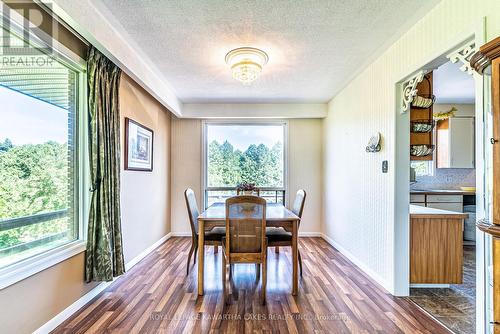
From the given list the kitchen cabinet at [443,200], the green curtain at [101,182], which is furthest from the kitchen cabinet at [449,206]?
the green curtain at [101,182]

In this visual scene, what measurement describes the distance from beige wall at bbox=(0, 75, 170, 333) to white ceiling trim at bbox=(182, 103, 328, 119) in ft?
1.89

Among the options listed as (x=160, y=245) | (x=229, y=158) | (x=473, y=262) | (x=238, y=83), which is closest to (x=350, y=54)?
(x=238, y=83)

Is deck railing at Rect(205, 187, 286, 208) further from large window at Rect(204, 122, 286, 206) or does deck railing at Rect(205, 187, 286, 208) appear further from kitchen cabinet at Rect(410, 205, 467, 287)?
kitchen cabinet at Rect(410, 205, 467, 287)

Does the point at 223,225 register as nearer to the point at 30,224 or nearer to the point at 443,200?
the point at 30,224

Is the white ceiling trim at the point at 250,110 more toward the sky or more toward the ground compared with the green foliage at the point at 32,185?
more toward the sky

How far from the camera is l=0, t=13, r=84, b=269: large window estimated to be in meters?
1.69

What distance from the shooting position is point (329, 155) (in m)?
4.67

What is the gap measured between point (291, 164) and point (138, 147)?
281cm

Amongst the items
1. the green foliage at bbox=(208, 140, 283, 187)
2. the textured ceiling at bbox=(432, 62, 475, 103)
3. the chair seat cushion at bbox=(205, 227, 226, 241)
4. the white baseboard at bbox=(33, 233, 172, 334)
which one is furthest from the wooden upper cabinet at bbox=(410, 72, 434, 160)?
the white baseboard at bbox=(33, 233, 172, 334)

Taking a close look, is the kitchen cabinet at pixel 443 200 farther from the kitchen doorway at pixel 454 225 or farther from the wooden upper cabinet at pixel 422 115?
the wooden upper cabinet at pixel 422 115

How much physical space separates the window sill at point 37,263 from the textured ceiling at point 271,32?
197cm

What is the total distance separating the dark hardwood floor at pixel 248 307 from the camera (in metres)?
2.04

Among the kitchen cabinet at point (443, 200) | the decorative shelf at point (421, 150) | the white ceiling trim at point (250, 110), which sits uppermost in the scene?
the white ceiling trim at point (250, 110)

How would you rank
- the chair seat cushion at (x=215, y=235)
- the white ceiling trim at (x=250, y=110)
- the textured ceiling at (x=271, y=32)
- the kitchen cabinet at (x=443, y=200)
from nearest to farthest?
the textured ceiling at (x=271, y=32) < the chair seat cushion at (x=215, y=235) < the kitchen cabinet at (x=443, y=200) < the white ceiling trim at (x=250, y=110)
